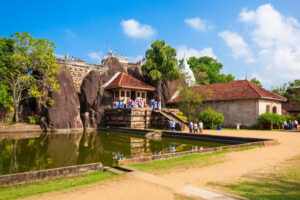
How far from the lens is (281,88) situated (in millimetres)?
47219

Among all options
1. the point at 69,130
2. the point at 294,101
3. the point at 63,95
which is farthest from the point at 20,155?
the point at 294,101

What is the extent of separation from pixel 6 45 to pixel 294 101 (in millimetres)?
39813

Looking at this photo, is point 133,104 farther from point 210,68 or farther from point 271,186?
point 210,68

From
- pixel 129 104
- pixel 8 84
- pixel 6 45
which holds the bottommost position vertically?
pixel 129 104

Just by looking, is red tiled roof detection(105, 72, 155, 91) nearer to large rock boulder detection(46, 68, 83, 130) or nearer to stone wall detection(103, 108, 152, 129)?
stone wall detection(103, 108, 152, 129)

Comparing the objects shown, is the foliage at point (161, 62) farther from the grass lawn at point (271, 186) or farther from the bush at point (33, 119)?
the grass lawn at point (271, 186)

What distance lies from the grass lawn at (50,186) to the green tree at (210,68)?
45.1m

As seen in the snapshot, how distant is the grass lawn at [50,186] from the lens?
6.36m

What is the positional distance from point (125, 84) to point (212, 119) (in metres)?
11.3

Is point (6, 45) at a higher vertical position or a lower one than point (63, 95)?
higher

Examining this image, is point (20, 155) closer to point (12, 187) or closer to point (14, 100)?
point (12, 187)

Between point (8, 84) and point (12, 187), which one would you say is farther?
point (8, 84)

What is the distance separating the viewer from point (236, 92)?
29.7 metres

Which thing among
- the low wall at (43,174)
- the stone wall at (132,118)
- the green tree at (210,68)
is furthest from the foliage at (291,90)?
the low wall at (43,174)
